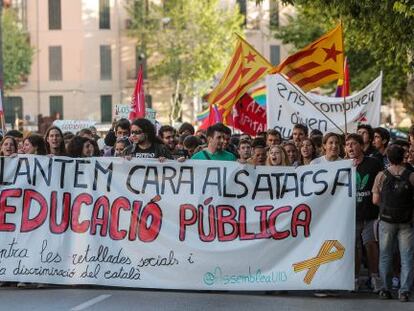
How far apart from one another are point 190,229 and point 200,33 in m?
47.0

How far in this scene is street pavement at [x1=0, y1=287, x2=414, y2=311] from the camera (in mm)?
9266

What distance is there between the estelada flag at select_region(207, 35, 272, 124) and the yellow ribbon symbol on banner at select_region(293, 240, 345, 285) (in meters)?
6.87

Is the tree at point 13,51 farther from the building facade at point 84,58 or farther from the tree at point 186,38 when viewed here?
the tree at point 186,38

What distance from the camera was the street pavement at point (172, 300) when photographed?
30.4 feet

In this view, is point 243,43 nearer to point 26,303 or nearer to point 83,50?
point 26,303

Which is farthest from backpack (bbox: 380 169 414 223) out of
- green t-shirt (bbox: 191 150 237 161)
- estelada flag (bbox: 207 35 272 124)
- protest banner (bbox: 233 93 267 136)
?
protest banner (bbox: 233 93 267 136)

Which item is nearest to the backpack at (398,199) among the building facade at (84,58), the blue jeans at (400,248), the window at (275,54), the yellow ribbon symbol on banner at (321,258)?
the blue jeans at (400,248)

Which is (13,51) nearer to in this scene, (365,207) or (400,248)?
(365,207)

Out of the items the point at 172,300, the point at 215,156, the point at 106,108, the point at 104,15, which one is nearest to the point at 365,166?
the point at 215,156

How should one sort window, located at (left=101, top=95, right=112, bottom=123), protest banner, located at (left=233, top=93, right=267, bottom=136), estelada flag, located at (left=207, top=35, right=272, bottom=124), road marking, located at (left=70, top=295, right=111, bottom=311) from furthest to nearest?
window, located at (left=101, top=95, right=112, bottom=123)
protest banner, located at (left=233, top=93, right=267, bottom=136)
estelada flag, located at (left=207, top=35, right=272, bottom=124)
road marking, located at (left=70, top=295, right=111, bottom=311)

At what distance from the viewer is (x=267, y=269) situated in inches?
393

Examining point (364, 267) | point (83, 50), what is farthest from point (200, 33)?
point (364, 267)

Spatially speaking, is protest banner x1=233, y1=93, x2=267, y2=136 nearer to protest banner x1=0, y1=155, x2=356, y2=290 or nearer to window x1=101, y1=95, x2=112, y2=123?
protest banner x1=0, y1=155, x2=356, y2=290

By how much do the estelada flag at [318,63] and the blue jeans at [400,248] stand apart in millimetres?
4257
